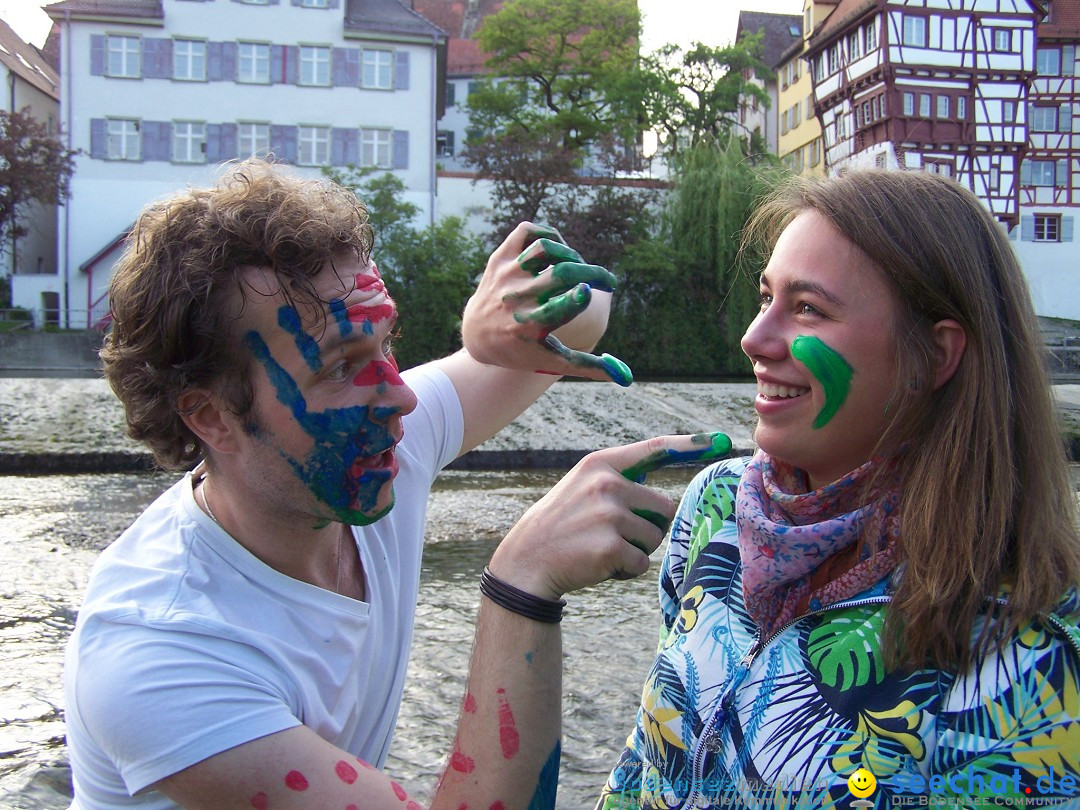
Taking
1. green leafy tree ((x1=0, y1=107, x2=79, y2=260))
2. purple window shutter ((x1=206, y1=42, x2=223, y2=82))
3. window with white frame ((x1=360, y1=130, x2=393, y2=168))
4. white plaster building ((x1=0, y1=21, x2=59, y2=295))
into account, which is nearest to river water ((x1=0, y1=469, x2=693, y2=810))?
green leafy tree ((x1=0, y1=107, x2=79, y2=260))

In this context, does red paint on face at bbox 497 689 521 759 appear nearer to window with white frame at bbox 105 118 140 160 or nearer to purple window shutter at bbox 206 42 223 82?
window with white frame at bbox 105 118 140 160

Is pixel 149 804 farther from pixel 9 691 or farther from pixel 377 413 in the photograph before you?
pixel 9 691

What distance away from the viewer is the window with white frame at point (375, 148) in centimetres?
3344

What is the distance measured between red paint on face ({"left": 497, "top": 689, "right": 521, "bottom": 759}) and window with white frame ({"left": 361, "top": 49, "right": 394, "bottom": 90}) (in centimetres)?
3460

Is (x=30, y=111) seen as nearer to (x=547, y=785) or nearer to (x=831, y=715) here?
(x=547, y=785)

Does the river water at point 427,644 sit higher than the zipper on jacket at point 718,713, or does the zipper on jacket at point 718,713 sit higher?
the zipper on jacket at point 718,713

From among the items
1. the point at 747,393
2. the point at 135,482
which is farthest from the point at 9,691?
the point at 747,393

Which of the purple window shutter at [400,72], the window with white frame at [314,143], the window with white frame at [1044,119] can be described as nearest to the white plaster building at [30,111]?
the window with white frame at [314,143]

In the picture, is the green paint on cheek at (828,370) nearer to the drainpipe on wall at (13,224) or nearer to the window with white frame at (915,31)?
the window with white frame at (915,31)

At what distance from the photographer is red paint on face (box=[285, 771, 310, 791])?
152 cm

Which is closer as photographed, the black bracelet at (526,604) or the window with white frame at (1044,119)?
the black bracelet at (526,604)

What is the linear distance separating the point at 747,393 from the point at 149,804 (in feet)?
42.1

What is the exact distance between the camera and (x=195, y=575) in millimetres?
1716

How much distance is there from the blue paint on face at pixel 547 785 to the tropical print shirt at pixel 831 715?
0.31 m
